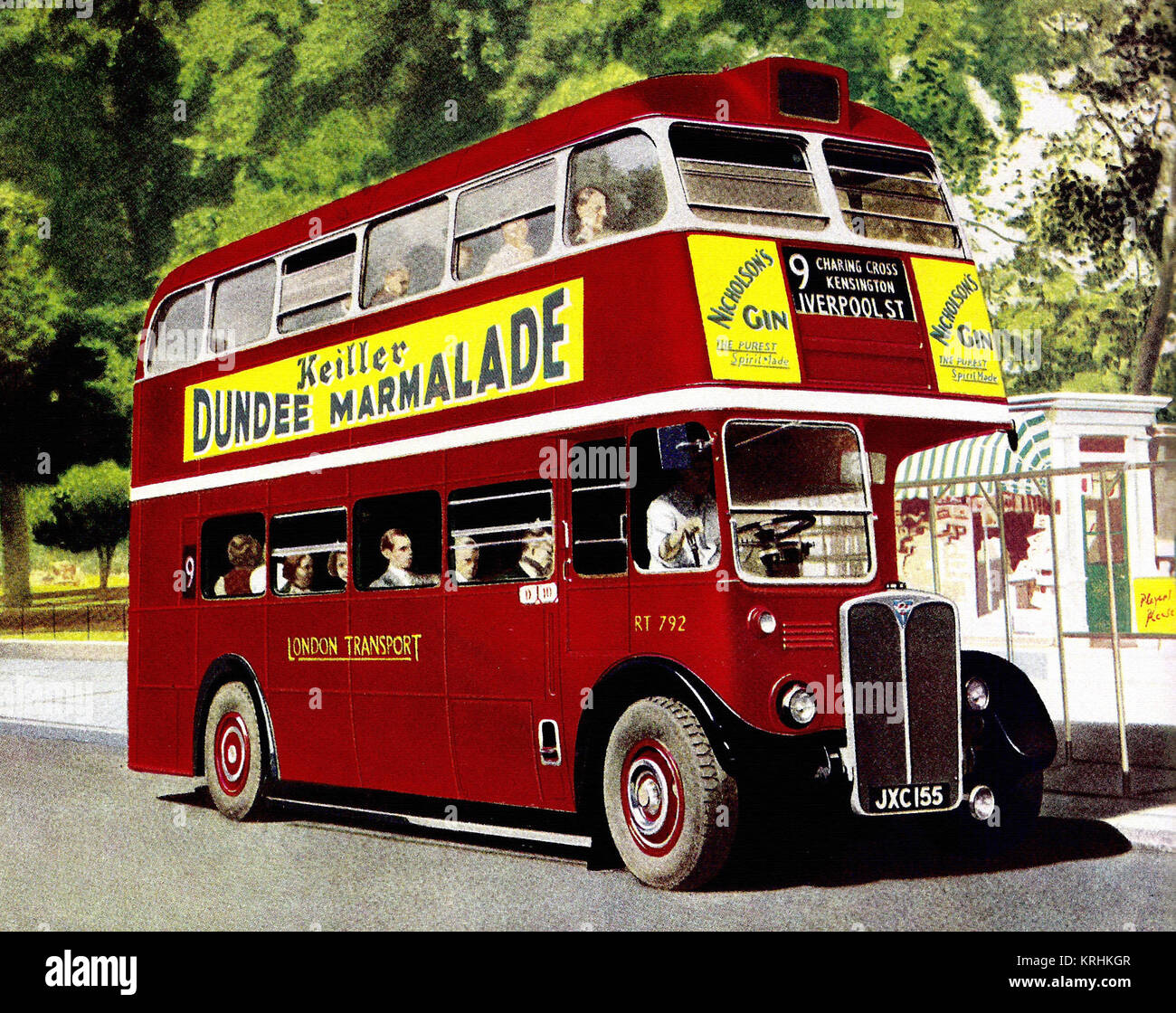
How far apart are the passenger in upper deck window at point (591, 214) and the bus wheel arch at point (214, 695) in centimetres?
482

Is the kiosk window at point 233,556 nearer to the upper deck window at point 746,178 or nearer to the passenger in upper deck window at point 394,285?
the passenger in upper deck window at point 394,285

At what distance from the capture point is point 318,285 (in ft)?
38.1

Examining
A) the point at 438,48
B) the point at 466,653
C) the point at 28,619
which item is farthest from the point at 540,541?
the point at 28,619

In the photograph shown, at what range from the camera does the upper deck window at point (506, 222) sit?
9484 mm

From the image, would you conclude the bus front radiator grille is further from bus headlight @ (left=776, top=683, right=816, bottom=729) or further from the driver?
the driver

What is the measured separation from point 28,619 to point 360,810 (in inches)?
1185

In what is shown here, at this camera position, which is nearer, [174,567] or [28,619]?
[174,567]

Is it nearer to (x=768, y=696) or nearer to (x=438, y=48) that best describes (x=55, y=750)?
(x=768, y=696)

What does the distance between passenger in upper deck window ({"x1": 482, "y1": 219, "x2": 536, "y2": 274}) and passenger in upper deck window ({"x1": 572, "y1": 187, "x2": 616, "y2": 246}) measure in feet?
1.52

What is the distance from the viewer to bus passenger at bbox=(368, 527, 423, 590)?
10.7 meters

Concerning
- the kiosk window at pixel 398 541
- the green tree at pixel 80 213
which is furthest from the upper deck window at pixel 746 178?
the green tree at pixel 80 213

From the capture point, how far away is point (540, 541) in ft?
31.3

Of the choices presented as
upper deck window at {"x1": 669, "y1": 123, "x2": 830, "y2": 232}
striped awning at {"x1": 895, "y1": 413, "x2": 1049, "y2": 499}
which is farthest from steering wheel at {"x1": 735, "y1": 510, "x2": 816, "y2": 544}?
striped awning at {"x1": 895, "y1": 413, "x2": 1049, "y2": 499}

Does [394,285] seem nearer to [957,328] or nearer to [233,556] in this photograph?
[233,556]
